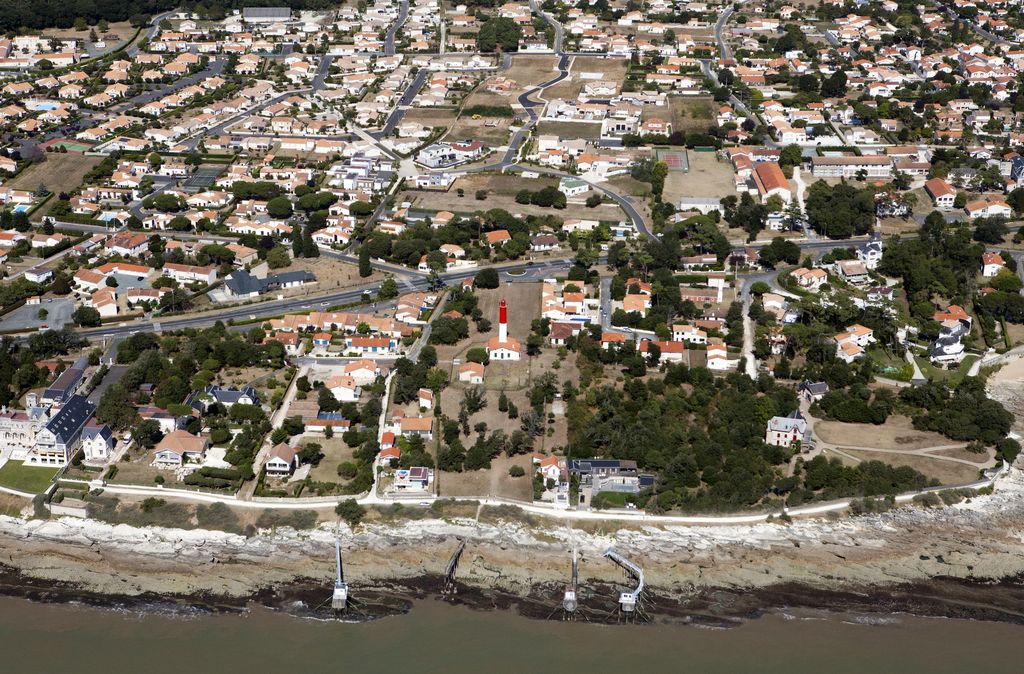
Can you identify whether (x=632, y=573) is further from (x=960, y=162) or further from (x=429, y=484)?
(x=960, y=162)

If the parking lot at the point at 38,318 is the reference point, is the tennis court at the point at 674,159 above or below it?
above

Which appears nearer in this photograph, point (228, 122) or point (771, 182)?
point (771, 182)

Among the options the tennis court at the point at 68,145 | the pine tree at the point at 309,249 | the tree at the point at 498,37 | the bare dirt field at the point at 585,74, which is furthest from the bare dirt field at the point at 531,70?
the pine tree at the point at 309,249

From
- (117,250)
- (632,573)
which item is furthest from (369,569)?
(117,250)

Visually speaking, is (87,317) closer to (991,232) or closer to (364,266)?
(364,266)

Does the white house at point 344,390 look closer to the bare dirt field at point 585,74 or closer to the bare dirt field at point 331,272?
the bare dirt field at point 331,272

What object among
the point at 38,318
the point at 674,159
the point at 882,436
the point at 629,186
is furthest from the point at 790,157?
the point at 38,318
